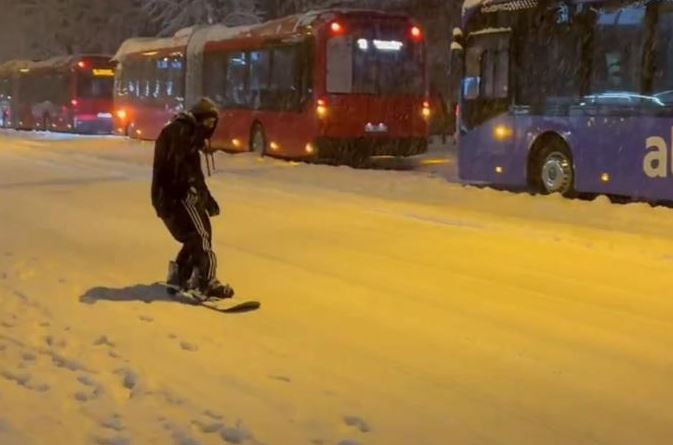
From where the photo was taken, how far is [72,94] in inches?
1891

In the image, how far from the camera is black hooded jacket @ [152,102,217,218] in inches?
368

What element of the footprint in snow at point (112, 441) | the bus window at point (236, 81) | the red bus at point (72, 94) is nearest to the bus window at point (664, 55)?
the footprint in snow at point (112, 441)

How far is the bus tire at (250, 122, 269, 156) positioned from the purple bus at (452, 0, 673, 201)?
8.03 meters

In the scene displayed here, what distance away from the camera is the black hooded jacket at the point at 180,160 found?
9344 millimetres

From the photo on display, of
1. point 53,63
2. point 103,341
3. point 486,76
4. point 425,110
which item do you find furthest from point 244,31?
point 53,63

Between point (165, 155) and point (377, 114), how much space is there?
16.9 meters

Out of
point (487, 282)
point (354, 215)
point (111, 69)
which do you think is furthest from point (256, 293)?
point (111, 69)

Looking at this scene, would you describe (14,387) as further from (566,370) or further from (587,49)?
(587,49)

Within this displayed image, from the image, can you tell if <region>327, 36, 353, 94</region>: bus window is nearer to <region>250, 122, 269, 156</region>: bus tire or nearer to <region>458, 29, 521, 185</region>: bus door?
<region>250, 122, 269, 156</region>: bus tire

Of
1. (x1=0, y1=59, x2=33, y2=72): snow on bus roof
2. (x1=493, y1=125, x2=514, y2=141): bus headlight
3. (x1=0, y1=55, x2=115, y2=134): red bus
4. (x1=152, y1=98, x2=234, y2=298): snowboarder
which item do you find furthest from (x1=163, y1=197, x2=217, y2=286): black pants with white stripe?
(x1=0, y1=59, x2=33, y2=72): snow on bus roof

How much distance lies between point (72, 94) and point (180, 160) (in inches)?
1580

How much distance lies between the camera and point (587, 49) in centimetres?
1733

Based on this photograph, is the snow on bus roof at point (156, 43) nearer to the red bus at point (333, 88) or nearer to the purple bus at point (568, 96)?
the red bus at point (333, 88)

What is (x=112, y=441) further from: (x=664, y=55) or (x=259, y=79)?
(x=259, y=79)
